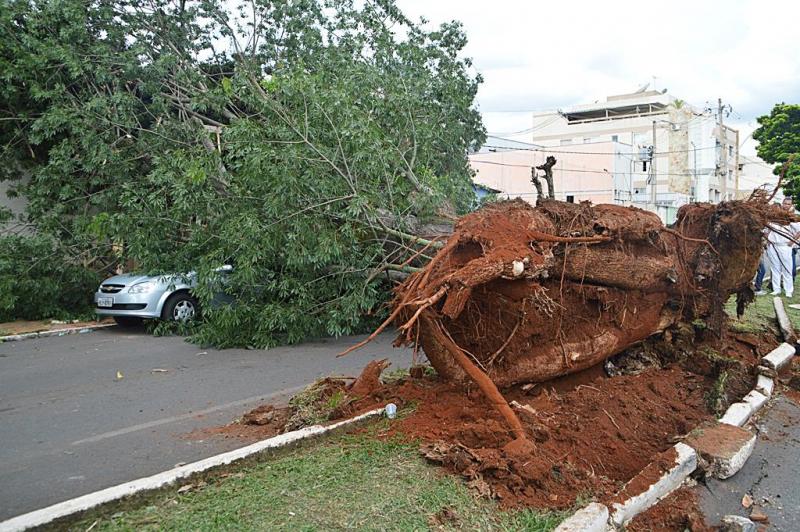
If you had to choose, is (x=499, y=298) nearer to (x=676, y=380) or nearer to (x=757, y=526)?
(x=757, y=526)

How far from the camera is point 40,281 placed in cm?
1192

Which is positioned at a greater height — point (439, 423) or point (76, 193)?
point (76, 193)

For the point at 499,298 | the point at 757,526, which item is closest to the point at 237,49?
the point at 499,298

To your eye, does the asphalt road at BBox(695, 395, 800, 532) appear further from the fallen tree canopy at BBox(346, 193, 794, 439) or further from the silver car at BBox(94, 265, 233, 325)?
the silver car at BBox(94, 265, 233, 325)

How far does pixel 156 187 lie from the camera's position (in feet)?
37.9

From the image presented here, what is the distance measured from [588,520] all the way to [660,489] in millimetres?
1014

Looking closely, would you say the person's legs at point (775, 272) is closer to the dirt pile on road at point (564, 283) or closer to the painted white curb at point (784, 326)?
the painted white curb at point (784, 326)

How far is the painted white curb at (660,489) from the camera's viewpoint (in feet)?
12.6

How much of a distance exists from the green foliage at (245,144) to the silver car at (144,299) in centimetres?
84

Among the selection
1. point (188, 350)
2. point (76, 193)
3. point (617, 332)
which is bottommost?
point (188, 350)

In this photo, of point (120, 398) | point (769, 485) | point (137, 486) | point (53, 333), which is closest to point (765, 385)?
point (769, 485)

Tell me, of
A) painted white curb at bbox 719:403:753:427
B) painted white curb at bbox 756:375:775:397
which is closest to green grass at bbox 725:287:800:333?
painted white curb at bbox 756:375:775:397

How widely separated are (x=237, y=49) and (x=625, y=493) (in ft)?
36.7

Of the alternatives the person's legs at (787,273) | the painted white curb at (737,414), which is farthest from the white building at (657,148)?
the painted white curb at (737,414)
